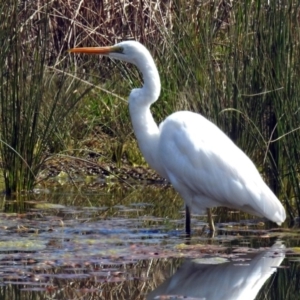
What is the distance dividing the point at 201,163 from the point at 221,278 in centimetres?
177

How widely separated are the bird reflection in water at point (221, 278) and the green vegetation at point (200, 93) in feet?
3.30

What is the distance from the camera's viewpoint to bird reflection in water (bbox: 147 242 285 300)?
520 cm

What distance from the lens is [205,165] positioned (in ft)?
23.5

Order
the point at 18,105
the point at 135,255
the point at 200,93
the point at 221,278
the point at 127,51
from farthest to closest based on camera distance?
the point at 200,93 → the point at 18,105 → the point at 127,51 → the point at 135,255 → the point at 221,278

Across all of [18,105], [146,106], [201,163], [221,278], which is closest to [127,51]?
[146,106]

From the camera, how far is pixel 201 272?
223 inches

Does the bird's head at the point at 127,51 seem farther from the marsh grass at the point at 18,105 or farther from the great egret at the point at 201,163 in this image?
the marsh grass at the point at 18,105

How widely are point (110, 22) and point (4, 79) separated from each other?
16.2 feet

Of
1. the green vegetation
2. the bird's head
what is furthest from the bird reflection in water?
the bird's head

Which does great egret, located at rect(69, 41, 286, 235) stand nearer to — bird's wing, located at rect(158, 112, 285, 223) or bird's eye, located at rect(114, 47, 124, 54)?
bird's wing, located at rect(158, 112, 285, 223)

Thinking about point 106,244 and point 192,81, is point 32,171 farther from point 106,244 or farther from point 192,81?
point 106,244

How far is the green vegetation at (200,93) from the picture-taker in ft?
24.3

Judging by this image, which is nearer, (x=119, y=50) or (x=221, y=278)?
(x=221, y=278)

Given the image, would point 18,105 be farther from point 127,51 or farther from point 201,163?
point 201,163
